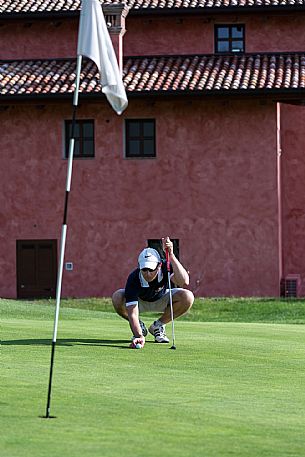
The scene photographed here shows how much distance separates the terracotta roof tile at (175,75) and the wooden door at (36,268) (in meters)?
Answer: 5.17

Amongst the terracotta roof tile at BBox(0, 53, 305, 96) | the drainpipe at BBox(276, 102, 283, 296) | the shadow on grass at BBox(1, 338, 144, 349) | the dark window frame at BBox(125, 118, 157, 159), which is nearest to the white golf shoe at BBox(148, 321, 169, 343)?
the shadow on grass at BBox(1, 338, 144, 349)

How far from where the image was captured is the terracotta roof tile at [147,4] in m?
43.2

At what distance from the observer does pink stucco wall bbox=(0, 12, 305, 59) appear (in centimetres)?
4394

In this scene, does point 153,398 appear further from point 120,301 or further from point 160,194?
point 160,194

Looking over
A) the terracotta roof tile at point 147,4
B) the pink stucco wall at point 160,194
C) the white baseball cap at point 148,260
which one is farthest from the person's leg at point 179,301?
the terracotta roof tile at point 147,4

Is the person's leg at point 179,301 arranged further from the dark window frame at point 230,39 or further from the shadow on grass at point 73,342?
the dark window frame at point 230,39

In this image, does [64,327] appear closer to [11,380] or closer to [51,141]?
[11,380]

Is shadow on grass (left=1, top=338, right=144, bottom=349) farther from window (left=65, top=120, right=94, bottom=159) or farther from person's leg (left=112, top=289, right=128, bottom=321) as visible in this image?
window (left=65, top=120, right=94, bottom=159)

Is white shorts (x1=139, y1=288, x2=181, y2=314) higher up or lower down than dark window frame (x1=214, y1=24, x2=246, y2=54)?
lower down

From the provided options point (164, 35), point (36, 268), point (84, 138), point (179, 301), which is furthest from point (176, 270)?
point (164, 35)

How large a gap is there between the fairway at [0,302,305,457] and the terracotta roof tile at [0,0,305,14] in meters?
28.1

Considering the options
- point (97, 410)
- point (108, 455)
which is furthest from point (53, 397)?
point (108, 455)

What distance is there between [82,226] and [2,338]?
2583cm

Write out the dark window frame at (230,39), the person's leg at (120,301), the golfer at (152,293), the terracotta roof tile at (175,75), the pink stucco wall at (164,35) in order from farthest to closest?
1. the dark window frame at (230,39)
2. the pink stucco wall at (164,35)
3. the terracotta roof tile at (175,75)
4. the person's leg at (120,301)
5. the golfer at (152,293)
